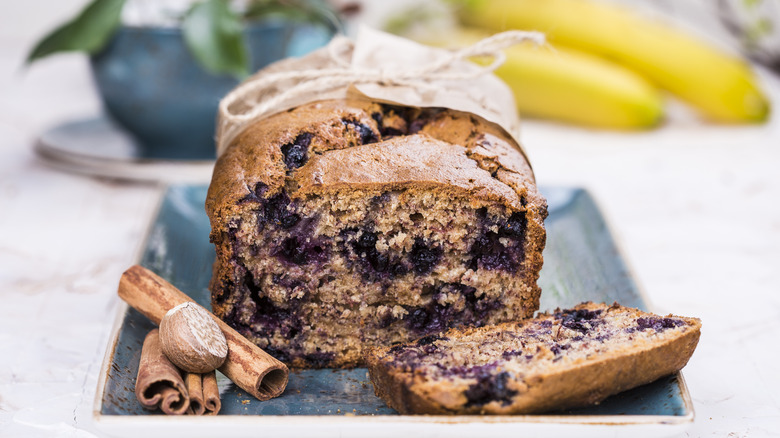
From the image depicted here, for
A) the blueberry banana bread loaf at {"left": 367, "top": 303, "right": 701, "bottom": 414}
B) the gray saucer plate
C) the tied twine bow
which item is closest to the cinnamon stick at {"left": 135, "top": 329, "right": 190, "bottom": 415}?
the blueberry banana bread loaf at {"left": 367, "top": 303, "right": 701, "bottom": 414}

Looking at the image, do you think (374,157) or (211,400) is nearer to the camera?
(211,400)

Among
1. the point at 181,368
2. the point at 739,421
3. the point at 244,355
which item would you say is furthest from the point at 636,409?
the point at 181,368

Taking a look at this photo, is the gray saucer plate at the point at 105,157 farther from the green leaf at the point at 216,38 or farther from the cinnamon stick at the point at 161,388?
the cinnamon stick at the point at 161,388

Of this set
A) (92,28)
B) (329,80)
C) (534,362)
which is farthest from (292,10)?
(534,362)

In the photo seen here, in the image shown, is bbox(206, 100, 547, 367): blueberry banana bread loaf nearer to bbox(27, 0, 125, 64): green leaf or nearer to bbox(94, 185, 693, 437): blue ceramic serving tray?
bbox(94, 185, 693, 437): blue ceramic serving tray

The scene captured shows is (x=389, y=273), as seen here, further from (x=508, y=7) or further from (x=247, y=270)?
(x=508, y=7)

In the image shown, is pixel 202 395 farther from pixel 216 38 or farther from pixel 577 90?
pixel 577 90

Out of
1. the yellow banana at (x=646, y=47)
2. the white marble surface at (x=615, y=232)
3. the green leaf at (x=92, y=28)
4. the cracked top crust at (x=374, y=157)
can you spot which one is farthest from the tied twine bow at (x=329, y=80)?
the yellow banana at (x=646, y=47)
